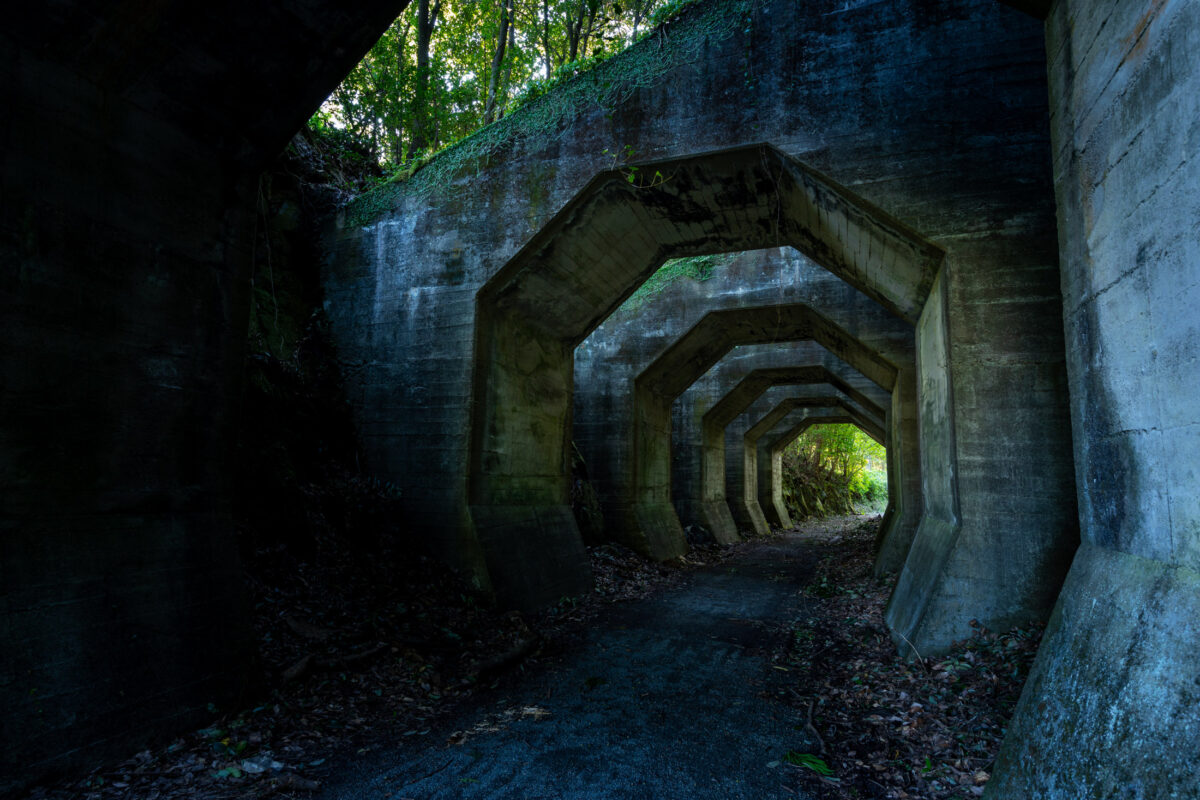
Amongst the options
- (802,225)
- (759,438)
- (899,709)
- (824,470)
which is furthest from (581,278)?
(824,470)

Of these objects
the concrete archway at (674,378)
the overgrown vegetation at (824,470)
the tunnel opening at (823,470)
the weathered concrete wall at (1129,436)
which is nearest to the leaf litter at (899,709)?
the weathered concrete wall at (1129,436)

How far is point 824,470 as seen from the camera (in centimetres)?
3491

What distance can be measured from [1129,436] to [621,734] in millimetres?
3596

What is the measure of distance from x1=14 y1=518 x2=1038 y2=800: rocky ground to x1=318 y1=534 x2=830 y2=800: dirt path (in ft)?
0.15

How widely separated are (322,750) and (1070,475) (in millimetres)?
6237

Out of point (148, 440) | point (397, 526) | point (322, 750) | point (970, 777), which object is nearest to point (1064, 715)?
point (970, 777)

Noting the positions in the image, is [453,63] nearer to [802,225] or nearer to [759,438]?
[802,225]

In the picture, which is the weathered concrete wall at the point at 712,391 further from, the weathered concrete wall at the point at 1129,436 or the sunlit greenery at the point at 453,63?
the weathered concrete wall at the point at 1129,436

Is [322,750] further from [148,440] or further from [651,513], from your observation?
[651,513]

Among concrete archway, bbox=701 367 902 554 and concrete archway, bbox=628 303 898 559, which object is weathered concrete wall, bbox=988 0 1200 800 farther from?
concrete archway, bbox=701 367 902 554

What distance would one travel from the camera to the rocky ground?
3.71m

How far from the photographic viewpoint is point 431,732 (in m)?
4.51

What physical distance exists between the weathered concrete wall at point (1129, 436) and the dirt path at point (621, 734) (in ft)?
5.02

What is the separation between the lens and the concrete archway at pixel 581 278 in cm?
745
